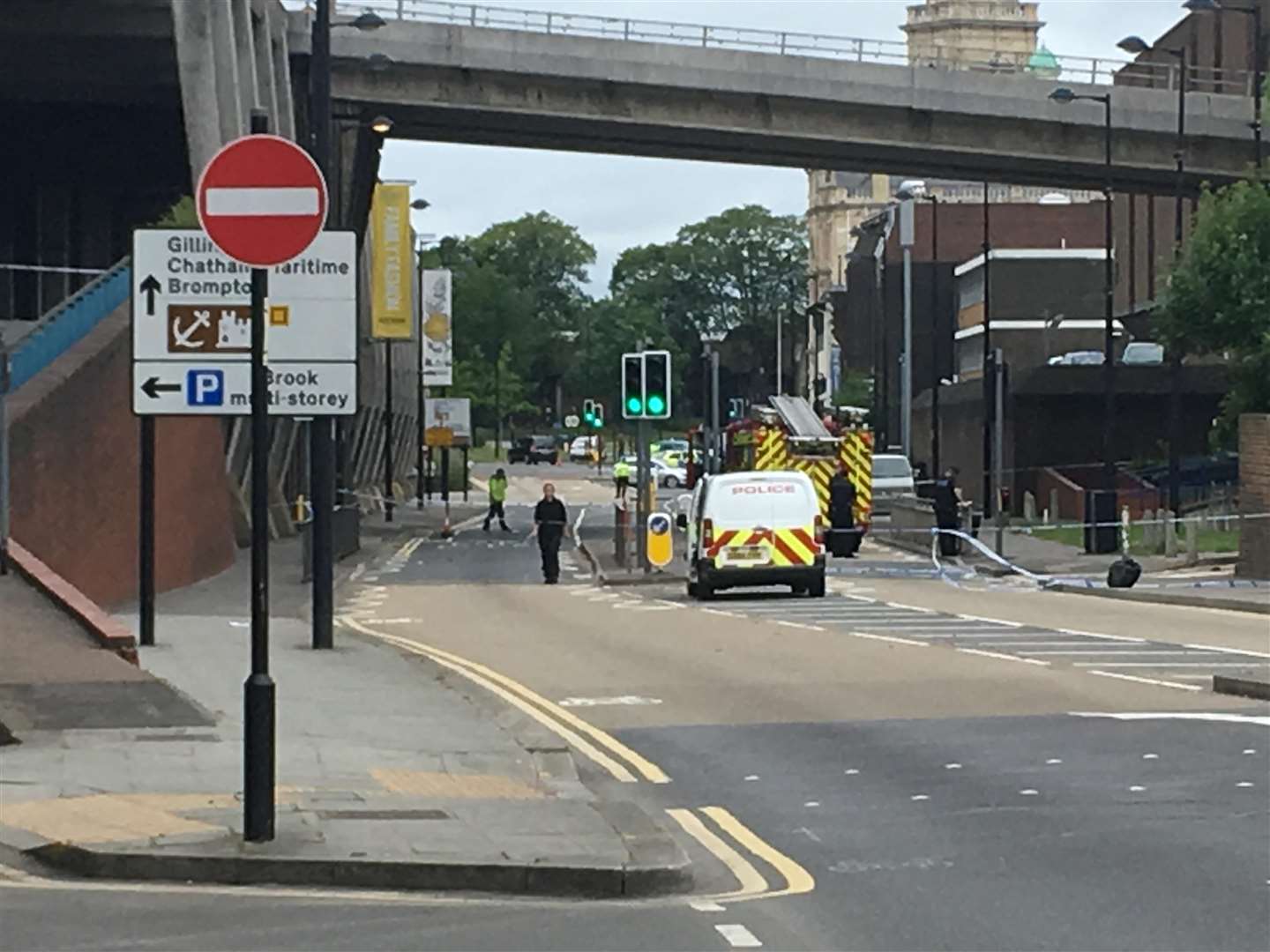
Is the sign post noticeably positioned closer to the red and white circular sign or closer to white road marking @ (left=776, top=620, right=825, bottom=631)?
the red and white circular sign

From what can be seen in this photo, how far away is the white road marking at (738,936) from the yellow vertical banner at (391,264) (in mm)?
58438

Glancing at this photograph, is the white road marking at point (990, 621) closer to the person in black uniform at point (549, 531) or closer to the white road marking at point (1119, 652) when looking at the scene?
the white road marking at point (1119, 652)

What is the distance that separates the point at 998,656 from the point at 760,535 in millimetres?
11764

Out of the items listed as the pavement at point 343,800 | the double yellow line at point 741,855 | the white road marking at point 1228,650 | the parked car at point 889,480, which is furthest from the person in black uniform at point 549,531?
the double yellow line at point 741,855

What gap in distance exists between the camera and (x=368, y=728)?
1575 centimetres

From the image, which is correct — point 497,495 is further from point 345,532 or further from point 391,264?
point 345,532

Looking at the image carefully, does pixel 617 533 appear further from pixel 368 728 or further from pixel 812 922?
pixel 812 922

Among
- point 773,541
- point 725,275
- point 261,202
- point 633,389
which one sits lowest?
point 773,541

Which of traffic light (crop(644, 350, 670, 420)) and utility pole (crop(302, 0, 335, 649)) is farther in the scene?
traffic light (crop(644, 350, 670, 420))

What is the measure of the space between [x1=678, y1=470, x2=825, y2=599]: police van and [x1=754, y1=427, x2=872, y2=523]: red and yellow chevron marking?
15277 millimetres

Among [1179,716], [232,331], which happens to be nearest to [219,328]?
[232,331]

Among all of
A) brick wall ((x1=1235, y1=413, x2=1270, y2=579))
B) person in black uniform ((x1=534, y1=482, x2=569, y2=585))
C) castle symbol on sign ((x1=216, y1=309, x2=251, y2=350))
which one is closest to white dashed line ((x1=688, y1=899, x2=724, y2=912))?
castle symbol on sign ((x1=216, y1=309, x2=251, y2=350))

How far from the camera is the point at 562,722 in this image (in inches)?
663

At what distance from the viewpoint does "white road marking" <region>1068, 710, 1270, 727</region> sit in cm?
1609
